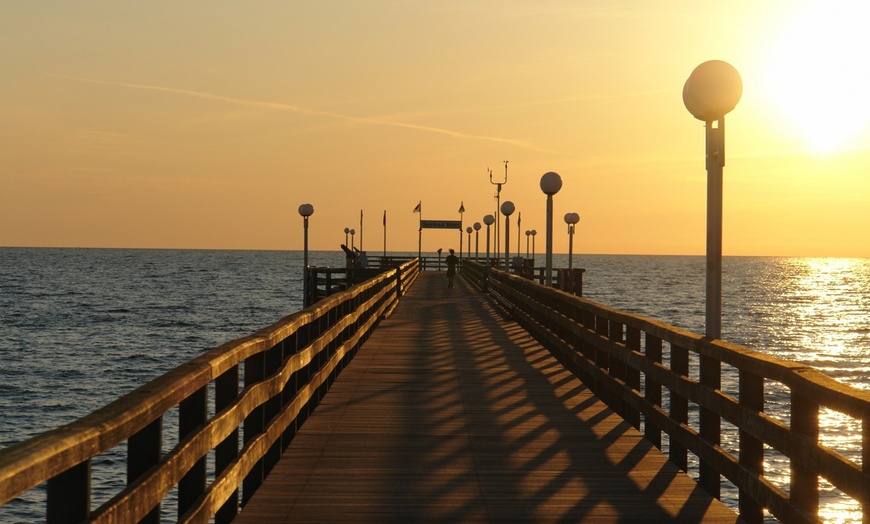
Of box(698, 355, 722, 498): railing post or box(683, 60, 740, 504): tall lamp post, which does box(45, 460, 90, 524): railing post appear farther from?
box(683, 60, 740, 504): tall lamp post

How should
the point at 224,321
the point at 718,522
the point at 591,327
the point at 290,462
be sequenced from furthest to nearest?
the point at 224,321 < the point at 591,327 < the point at 290,462 < the point at 718,522

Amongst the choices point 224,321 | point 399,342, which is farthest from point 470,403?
point 224,321

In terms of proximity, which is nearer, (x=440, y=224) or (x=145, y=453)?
(x=145, y=453)

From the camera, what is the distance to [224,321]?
6719 centimetres

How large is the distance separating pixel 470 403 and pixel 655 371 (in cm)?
317

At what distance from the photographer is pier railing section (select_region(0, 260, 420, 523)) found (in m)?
3.46

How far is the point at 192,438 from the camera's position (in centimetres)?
520

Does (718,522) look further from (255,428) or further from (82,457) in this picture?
(82,457)

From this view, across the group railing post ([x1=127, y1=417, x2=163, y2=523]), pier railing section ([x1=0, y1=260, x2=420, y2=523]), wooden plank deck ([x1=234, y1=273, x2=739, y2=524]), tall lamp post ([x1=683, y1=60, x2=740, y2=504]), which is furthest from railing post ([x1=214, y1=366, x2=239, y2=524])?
tall lamp post ([x1=683, y1=60, x2=740, y2=504])

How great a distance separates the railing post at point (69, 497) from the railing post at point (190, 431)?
1.82 m

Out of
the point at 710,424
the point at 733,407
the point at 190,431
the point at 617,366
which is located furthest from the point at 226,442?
the point at 617,366

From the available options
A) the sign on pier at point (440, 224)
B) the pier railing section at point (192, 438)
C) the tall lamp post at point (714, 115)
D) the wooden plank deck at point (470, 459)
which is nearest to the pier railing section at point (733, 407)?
the wooden plank deck at point (470, 459)

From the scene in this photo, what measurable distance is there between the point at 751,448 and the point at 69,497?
4.38 metres

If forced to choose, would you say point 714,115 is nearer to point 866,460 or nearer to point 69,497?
point 866,460
